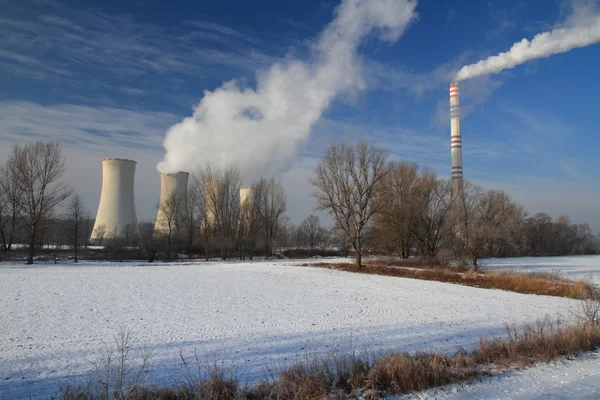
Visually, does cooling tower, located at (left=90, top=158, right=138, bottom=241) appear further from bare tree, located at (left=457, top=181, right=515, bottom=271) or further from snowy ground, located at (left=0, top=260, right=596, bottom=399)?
bare tree, located at (left=457, top=181, right=515, bottom=271)

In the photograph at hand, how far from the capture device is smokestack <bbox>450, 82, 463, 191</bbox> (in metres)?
53.3

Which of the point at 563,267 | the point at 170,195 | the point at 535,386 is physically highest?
the point at 170,195

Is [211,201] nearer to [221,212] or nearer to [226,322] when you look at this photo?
[221,212]

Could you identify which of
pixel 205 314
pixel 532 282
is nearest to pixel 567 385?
pixel 205 314

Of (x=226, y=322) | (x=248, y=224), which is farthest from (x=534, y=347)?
(x=248, y=224)

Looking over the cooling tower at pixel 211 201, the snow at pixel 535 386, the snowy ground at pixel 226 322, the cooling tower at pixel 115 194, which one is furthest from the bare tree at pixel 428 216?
the snow at pixel 535 386

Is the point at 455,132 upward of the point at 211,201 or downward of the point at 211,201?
upward

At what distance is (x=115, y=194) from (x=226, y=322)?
99.7 ft

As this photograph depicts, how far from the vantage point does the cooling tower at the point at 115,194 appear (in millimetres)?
35156

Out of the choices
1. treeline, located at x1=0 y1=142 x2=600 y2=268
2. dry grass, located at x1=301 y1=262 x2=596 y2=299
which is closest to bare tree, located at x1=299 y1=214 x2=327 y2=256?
treeline, located at x1=0 y1=142 x2=600 y2=268

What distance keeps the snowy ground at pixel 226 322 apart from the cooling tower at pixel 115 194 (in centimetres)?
1993

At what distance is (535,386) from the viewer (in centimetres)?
500

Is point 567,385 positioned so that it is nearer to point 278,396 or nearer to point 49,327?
point 278,396

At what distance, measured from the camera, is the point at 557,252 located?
69125 mm
